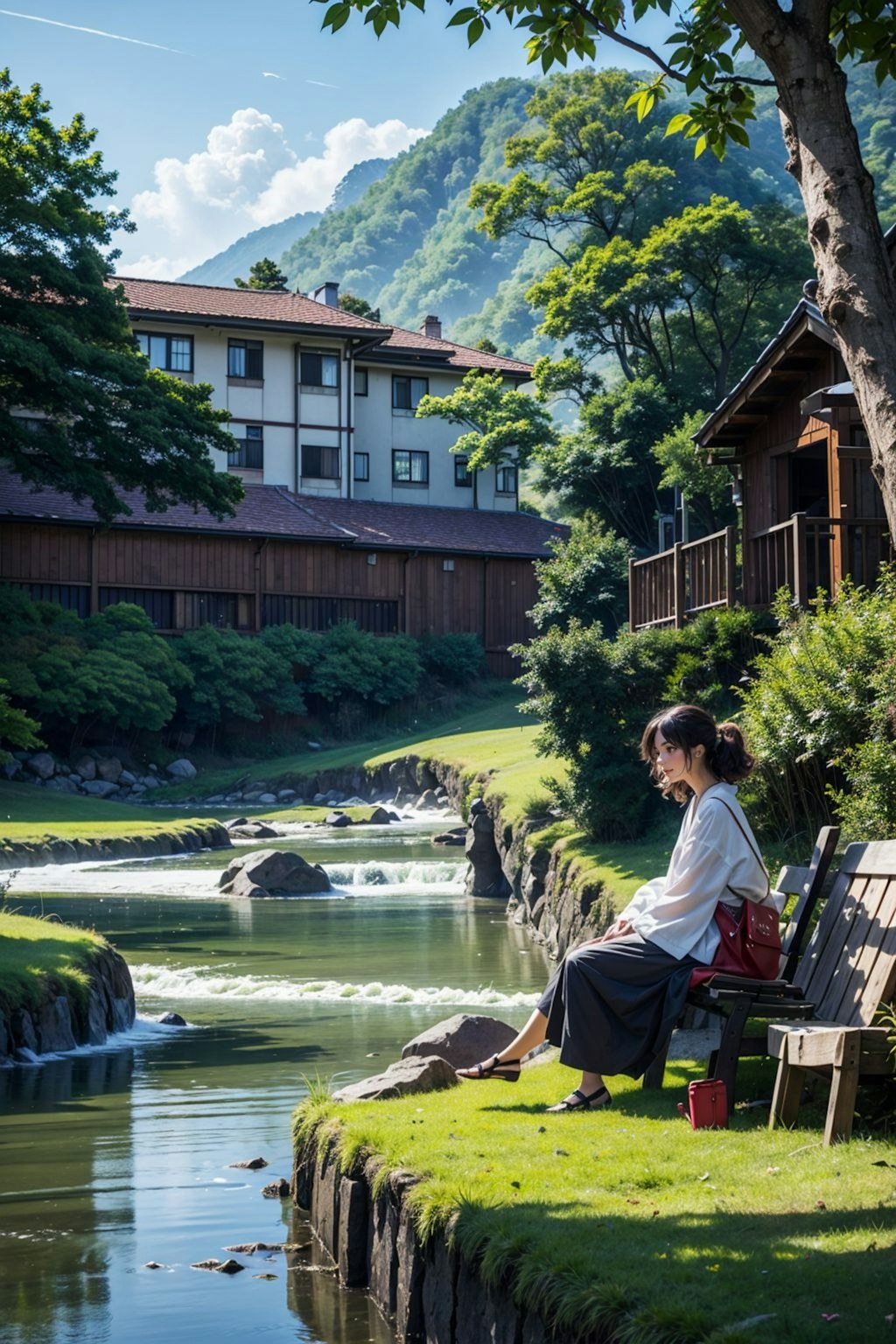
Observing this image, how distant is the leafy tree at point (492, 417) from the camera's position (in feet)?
157

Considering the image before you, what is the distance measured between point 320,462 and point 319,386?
251 centimetres

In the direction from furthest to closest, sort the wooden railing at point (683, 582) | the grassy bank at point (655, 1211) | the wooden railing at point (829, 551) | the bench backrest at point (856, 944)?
1. the wooden railing at point (683, 582)
2. the wooden railing at point (829, 551)
3. the bench backrest at point (856, 944)
4. the grassy bank at point (655, 1211)

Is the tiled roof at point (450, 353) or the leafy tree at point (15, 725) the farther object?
the tiled roof at point (450, 353)

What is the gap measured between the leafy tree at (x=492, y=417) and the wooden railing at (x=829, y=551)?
91.7 feet

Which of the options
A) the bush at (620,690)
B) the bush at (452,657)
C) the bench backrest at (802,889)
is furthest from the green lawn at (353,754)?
the bench backrest at (802,889)

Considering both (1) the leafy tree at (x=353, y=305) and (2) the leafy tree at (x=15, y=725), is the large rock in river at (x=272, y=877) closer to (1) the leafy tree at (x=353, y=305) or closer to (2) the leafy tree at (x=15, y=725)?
(2) the leafy tree at (x=15, y=725)

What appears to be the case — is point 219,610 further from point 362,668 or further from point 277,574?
point 362,668

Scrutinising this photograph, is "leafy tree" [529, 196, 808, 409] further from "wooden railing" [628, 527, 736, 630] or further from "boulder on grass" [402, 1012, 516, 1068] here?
"boulder on grass" [402, 1012, 516, 1068]

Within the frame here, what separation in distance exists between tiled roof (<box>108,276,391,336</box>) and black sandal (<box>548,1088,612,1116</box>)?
147 feet

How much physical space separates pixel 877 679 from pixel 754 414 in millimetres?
10699

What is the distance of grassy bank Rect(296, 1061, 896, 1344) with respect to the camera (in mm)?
4406

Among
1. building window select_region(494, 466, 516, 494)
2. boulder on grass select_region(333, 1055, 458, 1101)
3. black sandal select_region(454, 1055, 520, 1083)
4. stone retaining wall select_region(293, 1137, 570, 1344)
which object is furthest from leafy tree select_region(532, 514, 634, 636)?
building window select_region(494, 466, 516, 494)

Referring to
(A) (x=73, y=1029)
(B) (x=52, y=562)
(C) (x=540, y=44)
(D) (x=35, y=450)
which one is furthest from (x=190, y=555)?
(C) (x=540, y=44)

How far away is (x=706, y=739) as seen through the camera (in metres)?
7.25
